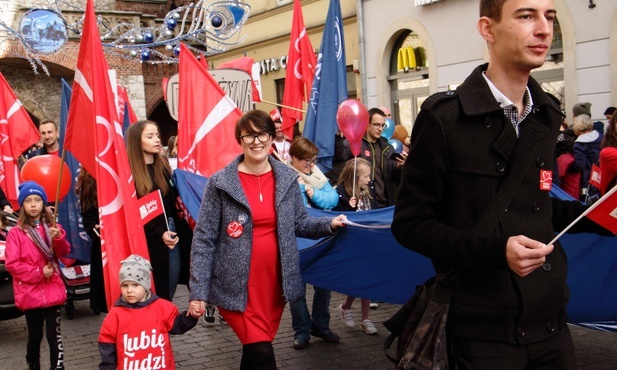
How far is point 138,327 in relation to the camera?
5.08 meters

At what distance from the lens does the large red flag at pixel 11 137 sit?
10250 mm

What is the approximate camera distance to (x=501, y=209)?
2.65m

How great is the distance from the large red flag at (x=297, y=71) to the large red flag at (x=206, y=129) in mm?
3921

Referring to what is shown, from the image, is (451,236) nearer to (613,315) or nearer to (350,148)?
(613,315)

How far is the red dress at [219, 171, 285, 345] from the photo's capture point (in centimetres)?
484

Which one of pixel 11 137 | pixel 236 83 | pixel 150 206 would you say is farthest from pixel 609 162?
pixel 11 137

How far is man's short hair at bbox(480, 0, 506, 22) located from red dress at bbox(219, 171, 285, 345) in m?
2.35

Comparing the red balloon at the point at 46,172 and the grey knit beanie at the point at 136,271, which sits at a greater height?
the red balloon at the point at 46,172

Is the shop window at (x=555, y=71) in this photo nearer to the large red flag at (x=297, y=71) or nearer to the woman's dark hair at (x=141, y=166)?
the large red flag at (x=297, y=71)

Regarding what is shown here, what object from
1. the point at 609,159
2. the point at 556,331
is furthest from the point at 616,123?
the point at 556,331

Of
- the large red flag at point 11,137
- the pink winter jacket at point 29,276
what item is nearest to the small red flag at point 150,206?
the pink winter jacket at point 29,276

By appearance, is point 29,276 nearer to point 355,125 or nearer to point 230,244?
point 230,244

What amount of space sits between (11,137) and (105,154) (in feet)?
17.3

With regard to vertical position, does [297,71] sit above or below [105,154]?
above
